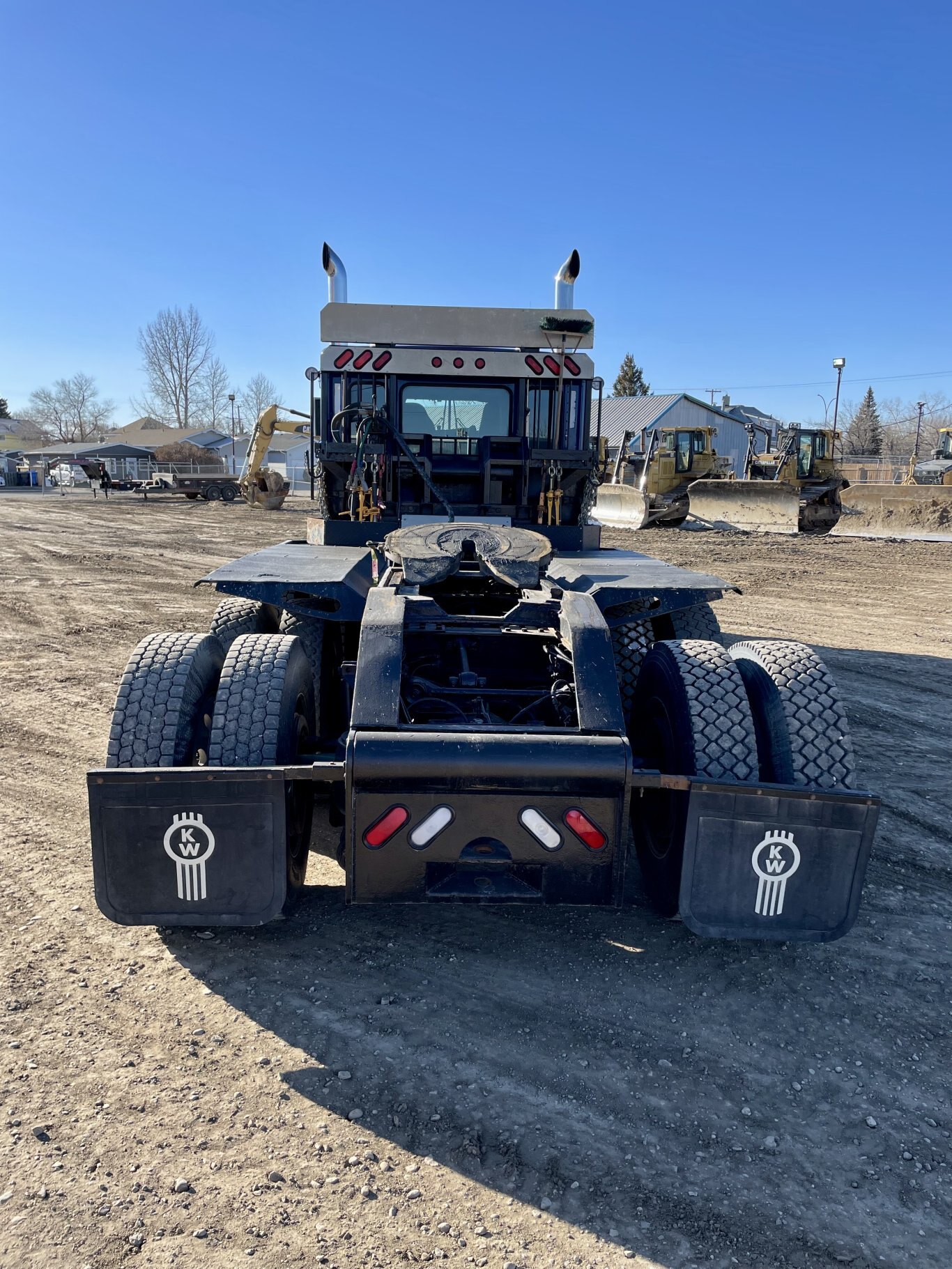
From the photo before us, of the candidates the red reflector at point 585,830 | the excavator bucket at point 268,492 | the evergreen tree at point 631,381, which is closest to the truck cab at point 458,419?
the red reflector at point 585,830

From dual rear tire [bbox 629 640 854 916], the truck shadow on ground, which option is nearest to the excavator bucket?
the truck shadow on ground

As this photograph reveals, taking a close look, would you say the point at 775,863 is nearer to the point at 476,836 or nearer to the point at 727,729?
the point at 727,729

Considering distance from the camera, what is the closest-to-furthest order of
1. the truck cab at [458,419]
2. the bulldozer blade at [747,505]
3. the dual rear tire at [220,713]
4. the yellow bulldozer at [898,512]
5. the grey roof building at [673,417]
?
the dual rear tire at [220,713], the truck cab at [458,419], the bulldozer blade at [747,505], the yellow bulldozer at [898,512], the grey roof building at [673,417]

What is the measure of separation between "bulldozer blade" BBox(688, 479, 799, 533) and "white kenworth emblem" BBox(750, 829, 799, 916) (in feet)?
63.5

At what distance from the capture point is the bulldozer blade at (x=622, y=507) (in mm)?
23594

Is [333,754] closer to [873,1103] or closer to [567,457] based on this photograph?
[873,1103]

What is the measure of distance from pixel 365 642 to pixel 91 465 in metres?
52.8

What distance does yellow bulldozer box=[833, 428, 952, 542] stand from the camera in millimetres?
21188

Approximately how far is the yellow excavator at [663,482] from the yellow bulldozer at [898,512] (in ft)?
12.2

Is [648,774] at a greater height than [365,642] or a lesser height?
lesser

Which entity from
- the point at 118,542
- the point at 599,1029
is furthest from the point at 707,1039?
the point at 118,542

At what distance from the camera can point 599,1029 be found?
3.05m

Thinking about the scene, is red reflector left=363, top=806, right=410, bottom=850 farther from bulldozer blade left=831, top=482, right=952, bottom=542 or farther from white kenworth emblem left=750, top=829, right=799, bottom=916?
bulldozer blade left=831, top=482, right=952, bottom=542

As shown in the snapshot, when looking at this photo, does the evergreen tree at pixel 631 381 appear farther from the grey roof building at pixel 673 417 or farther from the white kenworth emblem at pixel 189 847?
the white kenworth emblem at pixel 189 847
